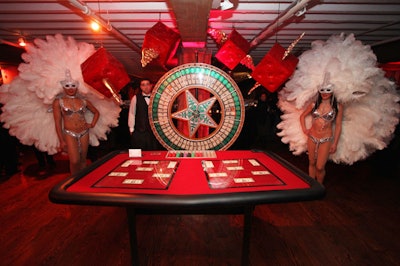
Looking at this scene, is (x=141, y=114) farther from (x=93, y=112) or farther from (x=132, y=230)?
(x=132, y=230)

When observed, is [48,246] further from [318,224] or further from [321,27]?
[321,27]

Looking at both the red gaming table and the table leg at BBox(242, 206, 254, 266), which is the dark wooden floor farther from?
the red gaming table

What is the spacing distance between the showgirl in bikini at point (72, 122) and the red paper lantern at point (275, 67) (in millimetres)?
2492

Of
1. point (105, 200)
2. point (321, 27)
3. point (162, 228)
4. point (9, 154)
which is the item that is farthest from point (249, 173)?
point (9, 154)

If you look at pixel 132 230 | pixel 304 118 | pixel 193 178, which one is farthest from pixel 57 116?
pixel 304 118

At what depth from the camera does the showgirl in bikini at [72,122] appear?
2.67m

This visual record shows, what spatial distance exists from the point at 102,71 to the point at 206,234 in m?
2.27

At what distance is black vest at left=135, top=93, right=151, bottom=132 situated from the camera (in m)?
2.96

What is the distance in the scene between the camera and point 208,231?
2234 millimetres

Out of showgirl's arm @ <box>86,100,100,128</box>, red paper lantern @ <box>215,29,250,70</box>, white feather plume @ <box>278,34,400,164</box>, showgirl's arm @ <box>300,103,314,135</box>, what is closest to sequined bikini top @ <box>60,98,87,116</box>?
showgirl's arm @ <box>86,100,100,128</box>

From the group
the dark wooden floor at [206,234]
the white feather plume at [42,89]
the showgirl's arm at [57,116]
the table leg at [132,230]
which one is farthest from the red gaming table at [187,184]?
the white feather plume at [42,89]

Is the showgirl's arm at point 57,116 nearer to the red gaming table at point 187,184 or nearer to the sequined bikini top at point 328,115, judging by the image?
the red gaming table at point 187,184

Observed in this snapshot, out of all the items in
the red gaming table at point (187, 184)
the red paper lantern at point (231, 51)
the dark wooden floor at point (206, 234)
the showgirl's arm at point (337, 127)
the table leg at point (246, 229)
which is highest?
the red paper lantern at point (231, 51)

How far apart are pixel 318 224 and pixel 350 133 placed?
1473mm
